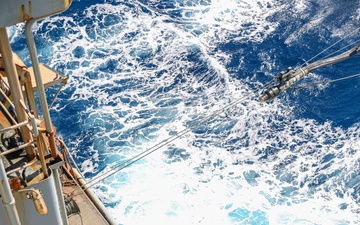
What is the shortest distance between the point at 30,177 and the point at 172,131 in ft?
71.5

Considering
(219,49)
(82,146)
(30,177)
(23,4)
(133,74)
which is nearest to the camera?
(23,4)

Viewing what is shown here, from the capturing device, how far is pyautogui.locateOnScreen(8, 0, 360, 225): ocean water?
27156 millimetres

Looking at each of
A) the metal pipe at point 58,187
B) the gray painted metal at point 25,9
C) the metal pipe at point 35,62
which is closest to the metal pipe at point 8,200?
the metal pipe at point 58,187

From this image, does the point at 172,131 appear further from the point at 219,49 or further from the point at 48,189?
the point at 48,189

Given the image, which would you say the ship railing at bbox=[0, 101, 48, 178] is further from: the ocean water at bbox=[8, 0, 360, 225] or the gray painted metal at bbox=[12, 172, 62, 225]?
the ocean water at bbox=[8, 0, 360, 225]


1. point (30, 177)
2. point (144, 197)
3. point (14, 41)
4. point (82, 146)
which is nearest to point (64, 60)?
point (14, 41)

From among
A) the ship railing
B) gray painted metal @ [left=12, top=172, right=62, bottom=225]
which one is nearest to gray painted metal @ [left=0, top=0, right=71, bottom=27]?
the ship railing

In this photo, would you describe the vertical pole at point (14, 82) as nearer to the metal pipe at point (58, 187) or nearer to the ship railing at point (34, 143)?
the ship railing at point (34, 143)

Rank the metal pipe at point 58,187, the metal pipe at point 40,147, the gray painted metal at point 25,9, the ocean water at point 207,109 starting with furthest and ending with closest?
the ocean water at point 207,109
the metal pipe at point 58,187
the metal pipe at point 40,147
the gray painted metal at point 25,9

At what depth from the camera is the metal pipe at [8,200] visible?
803cm

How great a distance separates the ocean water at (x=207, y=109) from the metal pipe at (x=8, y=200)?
1448 cm

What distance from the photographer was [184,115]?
105 ft

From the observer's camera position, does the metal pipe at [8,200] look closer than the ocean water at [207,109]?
Yes

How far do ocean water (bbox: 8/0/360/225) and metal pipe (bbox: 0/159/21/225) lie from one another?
14478mm
